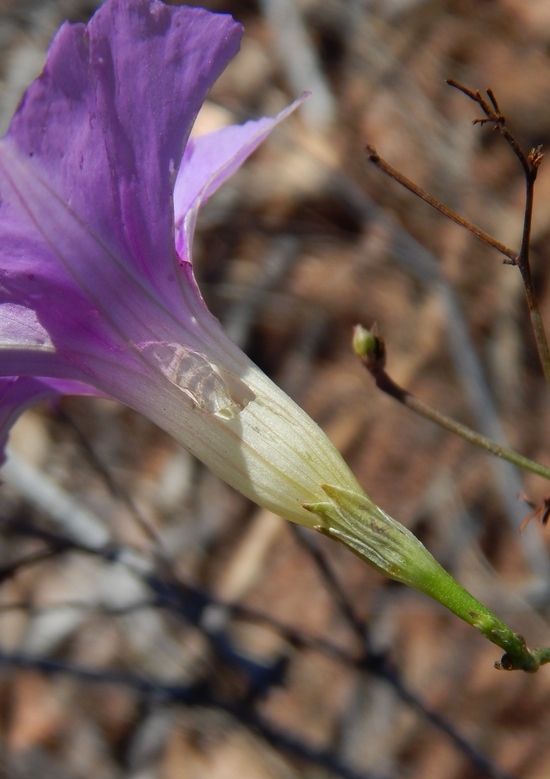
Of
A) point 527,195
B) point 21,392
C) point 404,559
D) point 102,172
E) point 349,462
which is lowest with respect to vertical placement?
point 349,462

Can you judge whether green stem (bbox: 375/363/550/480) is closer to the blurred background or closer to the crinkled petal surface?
the crinkled petal surface

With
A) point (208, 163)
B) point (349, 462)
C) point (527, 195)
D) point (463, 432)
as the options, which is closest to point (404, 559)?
point (463, 432)

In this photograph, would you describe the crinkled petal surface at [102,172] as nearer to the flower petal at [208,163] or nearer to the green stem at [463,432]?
the flower petal at [208,163]

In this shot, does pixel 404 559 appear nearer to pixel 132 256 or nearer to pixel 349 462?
pixel 132 256

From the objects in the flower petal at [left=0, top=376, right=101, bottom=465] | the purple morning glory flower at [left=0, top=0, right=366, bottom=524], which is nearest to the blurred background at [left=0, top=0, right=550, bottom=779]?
the flower petal at [left=0, top=376, right=101, bottom=465]

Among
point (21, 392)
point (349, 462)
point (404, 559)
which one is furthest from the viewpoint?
point (349, 462)

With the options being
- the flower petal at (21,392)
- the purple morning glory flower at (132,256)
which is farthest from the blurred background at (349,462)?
the purple morning glory flower at (132,256)

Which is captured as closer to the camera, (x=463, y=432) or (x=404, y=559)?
(x=404, y=559)
